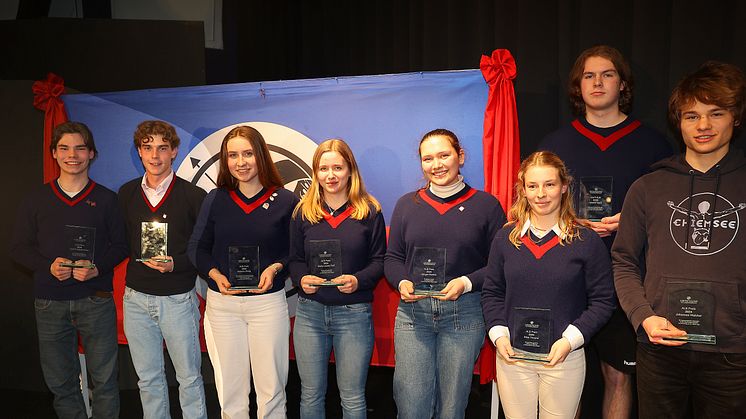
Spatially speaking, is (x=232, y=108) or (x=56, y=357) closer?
(x=56, y=357)

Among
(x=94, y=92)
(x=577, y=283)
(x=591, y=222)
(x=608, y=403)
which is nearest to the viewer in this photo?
(x=577, y=283)

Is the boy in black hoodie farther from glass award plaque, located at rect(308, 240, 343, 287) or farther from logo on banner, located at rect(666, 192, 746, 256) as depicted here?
glass award plaque, located at rect(308, 240, 343, 287)

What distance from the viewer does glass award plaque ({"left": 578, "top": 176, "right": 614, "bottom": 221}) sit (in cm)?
285

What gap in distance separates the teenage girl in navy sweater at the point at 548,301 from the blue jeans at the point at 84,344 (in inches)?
97.6

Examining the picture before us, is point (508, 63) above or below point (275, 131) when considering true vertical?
above

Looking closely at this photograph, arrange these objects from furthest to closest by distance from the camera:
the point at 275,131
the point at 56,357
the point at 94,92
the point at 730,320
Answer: the point at 94,92 → the point at 275,131 → the point at 56,357 → the point at 730,320

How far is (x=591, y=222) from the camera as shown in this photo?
2838mm

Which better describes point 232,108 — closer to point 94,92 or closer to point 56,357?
point 94,92

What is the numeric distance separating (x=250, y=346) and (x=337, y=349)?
0.54m

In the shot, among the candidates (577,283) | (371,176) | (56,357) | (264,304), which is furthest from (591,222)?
(56,357)

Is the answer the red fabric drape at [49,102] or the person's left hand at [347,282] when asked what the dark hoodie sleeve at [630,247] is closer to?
the person's left hand at [347,282]

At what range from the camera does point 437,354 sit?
2959mm

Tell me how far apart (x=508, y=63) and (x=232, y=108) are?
1.98m

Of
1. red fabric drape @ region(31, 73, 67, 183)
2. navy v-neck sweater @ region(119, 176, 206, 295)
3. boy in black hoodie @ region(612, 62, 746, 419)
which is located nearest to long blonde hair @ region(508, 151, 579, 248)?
boy in black hoodie @ region(612, 62, 746, 419)
